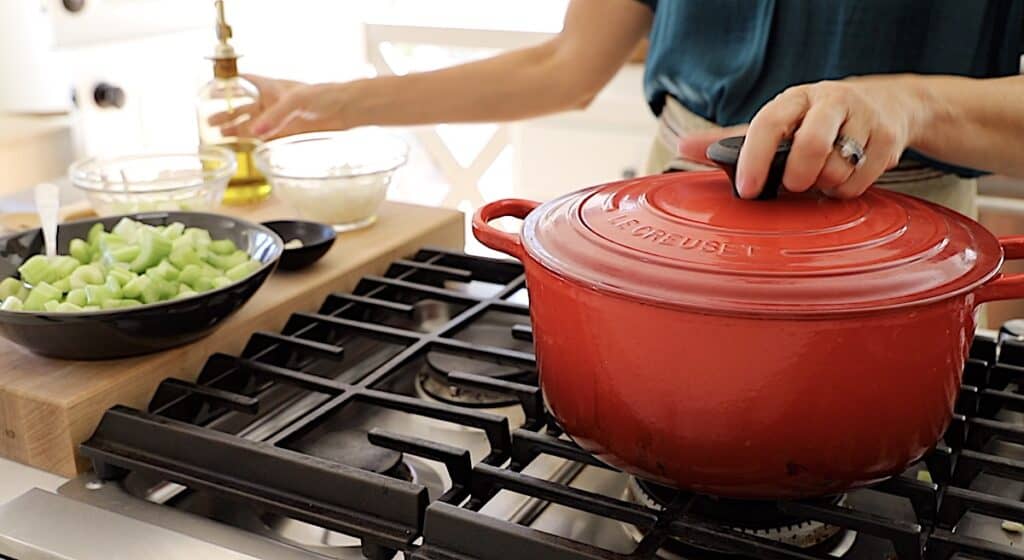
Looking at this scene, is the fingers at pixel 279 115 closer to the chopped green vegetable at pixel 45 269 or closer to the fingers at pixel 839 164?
the chopped green vegetable at pixel 45 269

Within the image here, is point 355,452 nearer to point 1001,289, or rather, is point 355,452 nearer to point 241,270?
point 241,270

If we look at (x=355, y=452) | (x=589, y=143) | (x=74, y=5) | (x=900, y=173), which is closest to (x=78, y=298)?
(x=355, y=452)

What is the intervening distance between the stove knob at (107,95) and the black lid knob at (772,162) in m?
1.88

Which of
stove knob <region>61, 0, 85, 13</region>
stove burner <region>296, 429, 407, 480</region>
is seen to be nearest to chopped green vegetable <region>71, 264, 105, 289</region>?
stove burner <region>296, 429, 407, 480</region>

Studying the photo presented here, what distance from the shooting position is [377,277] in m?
0.97

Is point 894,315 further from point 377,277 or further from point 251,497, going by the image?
point 377,277

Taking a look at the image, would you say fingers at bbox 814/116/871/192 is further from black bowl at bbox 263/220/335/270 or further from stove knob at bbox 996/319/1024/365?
black bowl at bbox 263/220/335/270

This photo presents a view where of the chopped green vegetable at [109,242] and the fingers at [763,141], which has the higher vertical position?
the fingers at [763,141]

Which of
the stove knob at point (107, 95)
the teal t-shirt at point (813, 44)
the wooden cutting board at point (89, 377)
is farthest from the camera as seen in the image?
the stove knob at point (107, 95)

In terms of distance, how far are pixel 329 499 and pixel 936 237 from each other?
0.38m

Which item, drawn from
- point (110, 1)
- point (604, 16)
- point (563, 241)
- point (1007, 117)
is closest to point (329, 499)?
point (563, 241)

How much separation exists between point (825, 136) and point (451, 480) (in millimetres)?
304

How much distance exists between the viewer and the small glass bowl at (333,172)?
1.05 metres

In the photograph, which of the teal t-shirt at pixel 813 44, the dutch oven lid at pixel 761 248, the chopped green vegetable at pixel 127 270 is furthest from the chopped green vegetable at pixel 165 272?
the teal t-shirt at pixel 813 44
